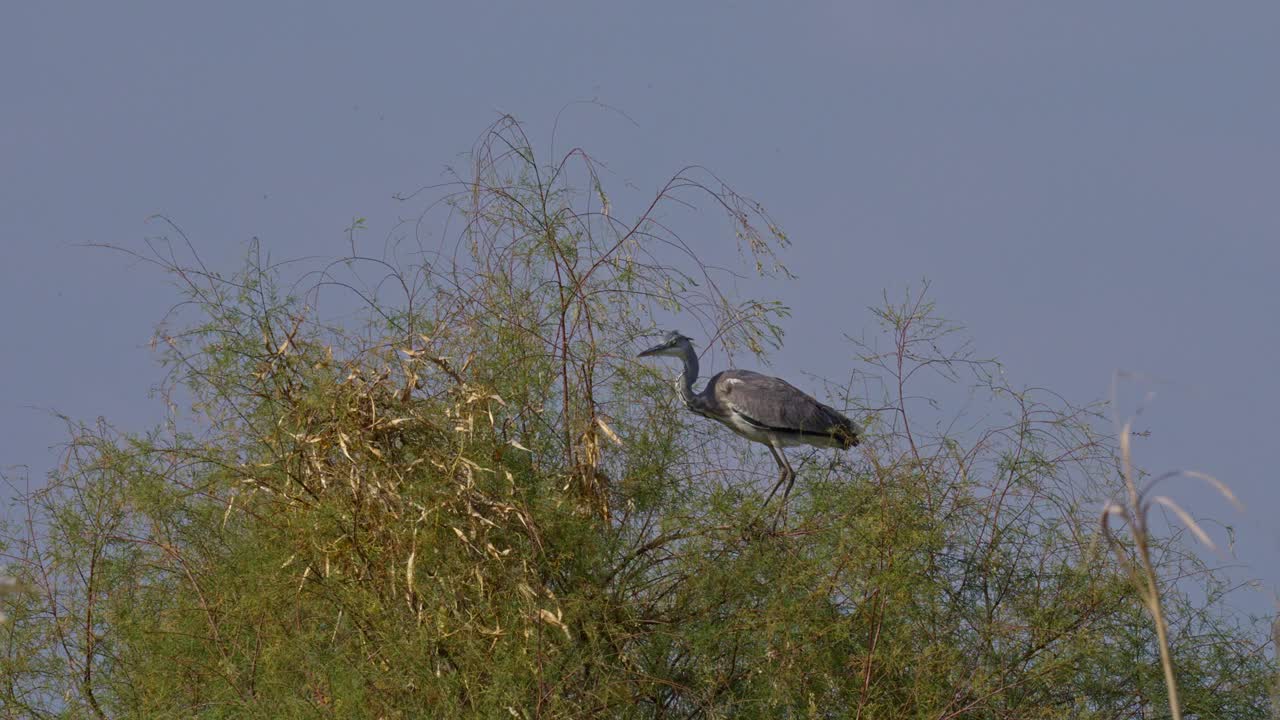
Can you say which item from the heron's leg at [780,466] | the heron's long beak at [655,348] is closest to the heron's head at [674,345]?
the heron's long beak at [655,348]

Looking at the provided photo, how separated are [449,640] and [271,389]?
1.32 m

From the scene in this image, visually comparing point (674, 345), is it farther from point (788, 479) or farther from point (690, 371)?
point (788, 479)

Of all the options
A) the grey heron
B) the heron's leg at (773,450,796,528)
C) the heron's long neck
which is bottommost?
the heron's leg at (773,450,796,528)

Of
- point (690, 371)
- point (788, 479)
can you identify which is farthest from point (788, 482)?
point (690, 371)

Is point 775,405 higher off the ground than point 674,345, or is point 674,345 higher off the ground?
point 674,345

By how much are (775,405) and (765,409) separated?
0.17ft

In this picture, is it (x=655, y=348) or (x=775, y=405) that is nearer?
(x=775, y=405)

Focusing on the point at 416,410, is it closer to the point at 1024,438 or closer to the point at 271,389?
the point at 271,389

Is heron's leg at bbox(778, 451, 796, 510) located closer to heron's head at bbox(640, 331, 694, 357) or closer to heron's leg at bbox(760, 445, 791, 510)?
heron's leg at bbox(760, 445, 791, 510)

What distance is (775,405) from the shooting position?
6.76m

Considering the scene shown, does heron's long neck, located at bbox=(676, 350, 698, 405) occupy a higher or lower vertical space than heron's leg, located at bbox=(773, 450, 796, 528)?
higher

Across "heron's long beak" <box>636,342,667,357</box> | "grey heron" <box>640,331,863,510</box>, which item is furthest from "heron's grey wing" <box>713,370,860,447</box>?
"heron's long beak" <box>636,342,667,357</box>

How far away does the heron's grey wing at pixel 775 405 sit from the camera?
6.65 metres

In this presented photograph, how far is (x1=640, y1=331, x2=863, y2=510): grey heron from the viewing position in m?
6.64
